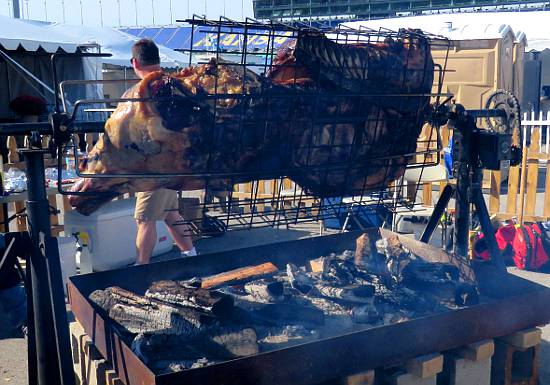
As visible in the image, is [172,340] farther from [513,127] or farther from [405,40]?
[513,127]

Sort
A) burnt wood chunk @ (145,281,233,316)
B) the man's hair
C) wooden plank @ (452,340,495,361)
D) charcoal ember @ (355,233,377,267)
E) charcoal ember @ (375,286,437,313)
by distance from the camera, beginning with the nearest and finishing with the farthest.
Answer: burnt wood chunk @ (145,281,233,316) → wooden plank @ (452,340,495,361) → charcoal ember @ (375,286,437,313) → charcoal ember @ (355,233,377,267) → the man's hair

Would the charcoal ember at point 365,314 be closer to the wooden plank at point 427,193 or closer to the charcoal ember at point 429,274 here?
Result: the charcoal ember at point 429,274

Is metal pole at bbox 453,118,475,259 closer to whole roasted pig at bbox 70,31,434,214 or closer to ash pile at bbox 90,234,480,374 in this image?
ash pile at bbox 90,234,480,374

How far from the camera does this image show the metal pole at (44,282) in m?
2.66

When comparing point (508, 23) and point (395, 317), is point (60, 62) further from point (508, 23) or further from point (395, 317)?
point (395, 317)

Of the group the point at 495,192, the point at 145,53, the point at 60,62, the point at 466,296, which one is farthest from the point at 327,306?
the point at 60,62

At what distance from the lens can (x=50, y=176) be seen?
258 inches

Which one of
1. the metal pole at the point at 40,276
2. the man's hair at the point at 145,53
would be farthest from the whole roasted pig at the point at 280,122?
the man's hair at the point at 145,53

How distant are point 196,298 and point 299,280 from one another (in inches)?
→ 32.2

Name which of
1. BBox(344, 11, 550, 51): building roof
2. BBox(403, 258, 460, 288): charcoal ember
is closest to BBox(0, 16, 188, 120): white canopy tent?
BBox(344, 11, 550, 51): building roof

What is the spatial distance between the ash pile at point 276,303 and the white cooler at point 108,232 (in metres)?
2.52

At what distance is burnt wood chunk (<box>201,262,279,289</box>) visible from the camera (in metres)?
3.80

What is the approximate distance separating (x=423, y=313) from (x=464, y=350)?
29cm

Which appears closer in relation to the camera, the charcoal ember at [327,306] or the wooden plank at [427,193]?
the charcoal ember at [327,306]
